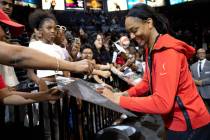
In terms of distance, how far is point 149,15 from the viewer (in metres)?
2.78

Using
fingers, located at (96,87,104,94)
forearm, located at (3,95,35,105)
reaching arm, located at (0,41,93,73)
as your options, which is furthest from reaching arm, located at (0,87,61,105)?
reaching arm, located at (0,41,93,73)

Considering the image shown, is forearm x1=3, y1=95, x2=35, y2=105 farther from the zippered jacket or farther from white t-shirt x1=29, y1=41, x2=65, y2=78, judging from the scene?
white t-shirt x1=29, y1=41, x2=65, y2=78

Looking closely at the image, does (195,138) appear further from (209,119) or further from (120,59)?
(120,59)

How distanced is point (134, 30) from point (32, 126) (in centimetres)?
134

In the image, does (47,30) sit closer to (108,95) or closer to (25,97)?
(25,97)

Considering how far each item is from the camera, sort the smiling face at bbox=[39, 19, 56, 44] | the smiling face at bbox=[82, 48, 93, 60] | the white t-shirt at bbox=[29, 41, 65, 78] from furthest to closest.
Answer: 1. the smiling face at bbox=[82, 48, 93, 60]
2. the smiling face at bbox=[39, 19, 56, 44]
3. the white t-shirt at bbox=[29, 41, 65, 78]

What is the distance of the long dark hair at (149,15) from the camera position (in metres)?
2.75

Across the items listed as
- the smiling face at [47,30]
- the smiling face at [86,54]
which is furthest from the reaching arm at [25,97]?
the smiling face at [86,54]

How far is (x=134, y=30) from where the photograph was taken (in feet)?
9.05

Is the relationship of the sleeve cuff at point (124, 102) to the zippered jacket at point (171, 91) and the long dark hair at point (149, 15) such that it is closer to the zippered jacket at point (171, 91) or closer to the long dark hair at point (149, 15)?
the zippered jacket at point (171, 91)

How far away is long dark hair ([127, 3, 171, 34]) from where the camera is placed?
275 centimetres

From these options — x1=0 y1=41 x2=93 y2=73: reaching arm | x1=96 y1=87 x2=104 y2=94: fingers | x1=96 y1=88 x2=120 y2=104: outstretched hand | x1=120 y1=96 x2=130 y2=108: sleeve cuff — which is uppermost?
x1=0 y1=41 x2=93 y2=73: reaching arm

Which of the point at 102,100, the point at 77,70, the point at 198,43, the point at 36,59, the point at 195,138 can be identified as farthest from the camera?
the point at 198,43

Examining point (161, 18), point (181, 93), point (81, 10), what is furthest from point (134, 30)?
point (81, 10)
